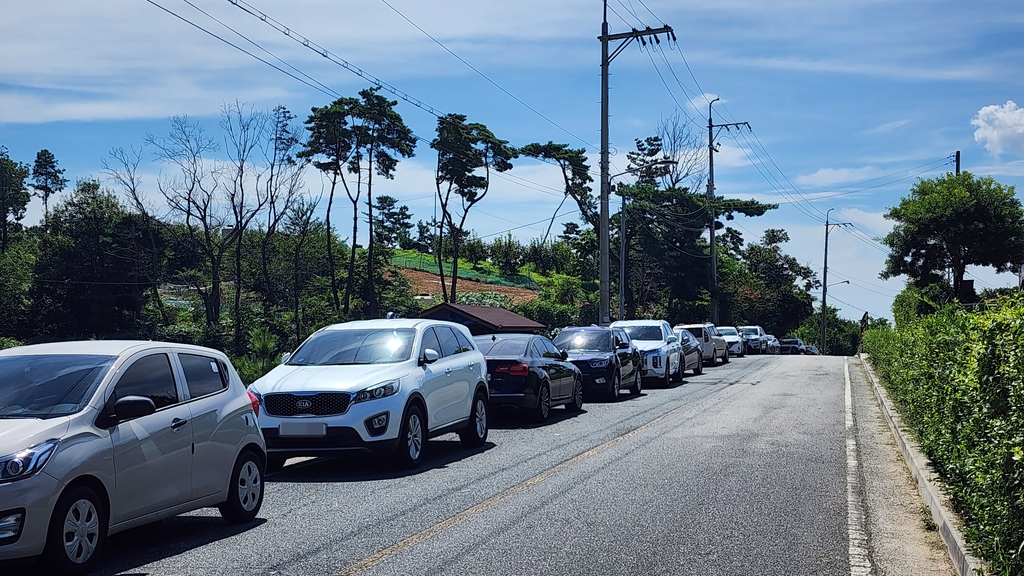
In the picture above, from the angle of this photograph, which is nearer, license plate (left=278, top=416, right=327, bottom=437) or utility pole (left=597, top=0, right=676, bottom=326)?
license plate (left=278, top=416, right=327, bottom=437)

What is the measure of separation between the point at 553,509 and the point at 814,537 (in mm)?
2309

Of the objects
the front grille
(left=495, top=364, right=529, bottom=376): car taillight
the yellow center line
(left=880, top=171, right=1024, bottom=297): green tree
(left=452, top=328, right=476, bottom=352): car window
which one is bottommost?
the yellow center line

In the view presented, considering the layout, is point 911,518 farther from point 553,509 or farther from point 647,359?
point 647,359

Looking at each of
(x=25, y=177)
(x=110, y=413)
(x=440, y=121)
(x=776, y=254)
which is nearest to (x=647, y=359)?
(x=110, y=413)

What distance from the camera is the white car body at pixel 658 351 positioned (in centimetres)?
2662

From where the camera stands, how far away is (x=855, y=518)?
8.59 m

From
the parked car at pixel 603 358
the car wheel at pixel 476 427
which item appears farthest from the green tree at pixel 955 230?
the car wheel at pixel 476 427

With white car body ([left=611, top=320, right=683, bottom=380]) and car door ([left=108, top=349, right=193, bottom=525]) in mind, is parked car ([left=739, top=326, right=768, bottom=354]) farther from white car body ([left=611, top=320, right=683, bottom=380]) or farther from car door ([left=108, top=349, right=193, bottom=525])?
car door ([left=108, top=349, right=193, bottom=525])

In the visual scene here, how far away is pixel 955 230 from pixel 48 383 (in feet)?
103

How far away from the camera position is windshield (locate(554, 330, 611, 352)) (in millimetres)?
22516

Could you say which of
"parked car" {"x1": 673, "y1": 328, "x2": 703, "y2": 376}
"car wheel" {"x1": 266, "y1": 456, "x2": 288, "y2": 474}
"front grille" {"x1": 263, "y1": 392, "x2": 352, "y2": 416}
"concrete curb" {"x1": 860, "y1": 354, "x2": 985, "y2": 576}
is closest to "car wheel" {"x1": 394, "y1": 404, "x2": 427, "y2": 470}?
"front grille" {"x1": 263, "y1": 392, "x2": 352, "y2": 416}

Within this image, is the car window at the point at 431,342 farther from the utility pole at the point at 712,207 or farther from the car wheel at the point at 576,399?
the utility pole at the point at 712,207

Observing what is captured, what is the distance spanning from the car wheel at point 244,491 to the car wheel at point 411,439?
8.19 ft

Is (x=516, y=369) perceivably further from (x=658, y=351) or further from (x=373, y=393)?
(x=658, y=351)
